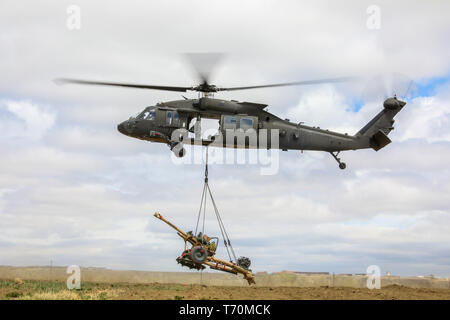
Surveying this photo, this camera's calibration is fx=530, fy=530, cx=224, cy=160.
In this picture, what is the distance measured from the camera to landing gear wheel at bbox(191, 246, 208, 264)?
23391mm

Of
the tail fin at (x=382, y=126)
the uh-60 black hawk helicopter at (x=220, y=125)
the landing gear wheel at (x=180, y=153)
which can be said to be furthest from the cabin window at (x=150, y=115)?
the tail fin at (x=382, y=126)

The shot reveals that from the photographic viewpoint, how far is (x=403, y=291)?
74.1 ft

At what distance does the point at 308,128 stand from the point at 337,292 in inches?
367

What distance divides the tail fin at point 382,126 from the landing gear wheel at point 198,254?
11.4 m

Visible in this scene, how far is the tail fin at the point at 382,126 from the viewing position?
2936 centimetres

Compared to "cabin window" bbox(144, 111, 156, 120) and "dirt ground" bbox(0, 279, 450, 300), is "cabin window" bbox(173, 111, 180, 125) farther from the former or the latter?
"dirt ground" bbox(0, 279, 450, 300)

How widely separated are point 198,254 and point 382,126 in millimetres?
13543

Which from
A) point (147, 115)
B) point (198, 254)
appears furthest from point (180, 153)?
point (198, 254)

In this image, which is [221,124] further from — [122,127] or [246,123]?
[122,127]

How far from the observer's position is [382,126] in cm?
3011

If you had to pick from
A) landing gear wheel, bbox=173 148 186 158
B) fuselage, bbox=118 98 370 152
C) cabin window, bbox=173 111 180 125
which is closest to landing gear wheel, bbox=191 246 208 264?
landing gear wheel, bbox=173 148 186 158

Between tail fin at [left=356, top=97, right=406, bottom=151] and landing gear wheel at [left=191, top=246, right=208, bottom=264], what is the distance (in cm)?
1143
